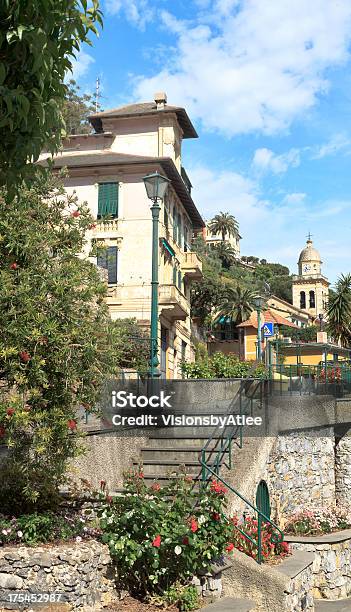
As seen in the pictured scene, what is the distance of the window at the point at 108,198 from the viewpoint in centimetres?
3167

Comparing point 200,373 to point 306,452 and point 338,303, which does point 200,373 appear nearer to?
point 306,452

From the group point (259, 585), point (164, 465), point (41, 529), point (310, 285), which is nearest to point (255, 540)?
point (259, 585)

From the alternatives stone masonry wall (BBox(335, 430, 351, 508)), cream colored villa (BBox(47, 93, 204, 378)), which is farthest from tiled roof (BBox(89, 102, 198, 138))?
stone masonry wall (BBox(335, 430, 351, 508))

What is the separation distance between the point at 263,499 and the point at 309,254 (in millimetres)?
118834

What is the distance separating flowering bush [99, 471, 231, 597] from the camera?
818 cm

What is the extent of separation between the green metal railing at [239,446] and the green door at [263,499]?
0.19m

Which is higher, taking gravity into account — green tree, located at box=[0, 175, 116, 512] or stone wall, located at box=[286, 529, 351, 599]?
green tree, located at box=[0, 175, 116, 512]

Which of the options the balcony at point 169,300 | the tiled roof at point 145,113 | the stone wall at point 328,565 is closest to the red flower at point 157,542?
the stone wall at point 328,565

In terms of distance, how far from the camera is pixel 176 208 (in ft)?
117

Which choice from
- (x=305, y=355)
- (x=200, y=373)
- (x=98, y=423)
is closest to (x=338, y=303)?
(x=305, y=355)

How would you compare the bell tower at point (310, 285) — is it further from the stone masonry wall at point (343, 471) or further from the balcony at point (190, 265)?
the stone masonry wall at point (343, 471)

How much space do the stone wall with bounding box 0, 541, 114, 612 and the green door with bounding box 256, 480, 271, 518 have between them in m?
4.90

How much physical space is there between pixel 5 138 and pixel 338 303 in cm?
4168

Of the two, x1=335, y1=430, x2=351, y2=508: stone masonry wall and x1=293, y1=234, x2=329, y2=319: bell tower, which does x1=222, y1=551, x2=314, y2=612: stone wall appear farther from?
x1=293, y1=234, x2=329, y2=319: bell tower
